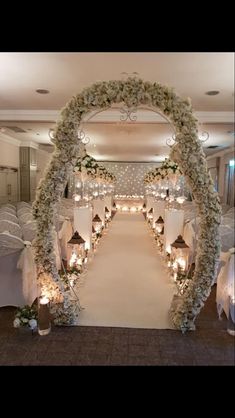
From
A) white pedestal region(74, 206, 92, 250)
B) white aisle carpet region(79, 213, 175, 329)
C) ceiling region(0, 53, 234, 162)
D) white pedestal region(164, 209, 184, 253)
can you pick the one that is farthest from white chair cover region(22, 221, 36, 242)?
white pedestal region(164, 209, 184, 253)

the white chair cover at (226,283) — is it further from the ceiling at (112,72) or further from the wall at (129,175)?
the wall at (129,175)

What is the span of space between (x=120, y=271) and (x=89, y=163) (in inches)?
134

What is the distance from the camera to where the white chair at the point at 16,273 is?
386cm

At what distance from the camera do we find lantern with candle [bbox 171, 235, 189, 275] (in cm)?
464

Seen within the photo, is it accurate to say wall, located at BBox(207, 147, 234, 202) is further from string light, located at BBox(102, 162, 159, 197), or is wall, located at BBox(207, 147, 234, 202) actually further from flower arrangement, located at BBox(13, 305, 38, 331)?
string light, located at BBox(102, 162, 159, 197)

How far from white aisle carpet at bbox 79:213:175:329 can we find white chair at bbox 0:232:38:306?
2.60 ft

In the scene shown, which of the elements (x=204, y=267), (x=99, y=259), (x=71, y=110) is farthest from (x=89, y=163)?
(x=204, y=267)

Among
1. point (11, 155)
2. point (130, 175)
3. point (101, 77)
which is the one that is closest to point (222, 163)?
point (101, 77)

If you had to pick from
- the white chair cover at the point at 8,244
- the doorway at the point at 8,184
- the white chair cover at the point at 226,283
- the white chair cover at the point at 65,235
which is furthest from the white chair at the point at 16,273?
the doorway at the point at 8,184

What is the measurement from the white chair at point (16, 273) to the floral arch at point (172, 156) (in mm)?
495

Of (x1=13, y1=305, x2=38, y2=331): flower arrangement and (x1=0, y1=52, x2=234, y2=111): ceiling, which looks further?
(x1=0, y1=52, x2=234, y2=111): ceiling

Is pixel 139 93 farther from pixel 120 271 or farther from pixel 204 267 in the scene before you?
pixel 120 271

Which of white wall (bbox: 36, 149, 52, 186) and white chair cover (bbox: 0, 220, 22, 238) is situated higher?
white wall (bbox: 36, 149, 52, 186)
